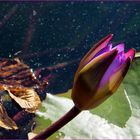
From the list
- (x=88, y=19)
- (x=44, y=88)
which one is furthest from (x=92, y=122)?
(x=88, y=19)

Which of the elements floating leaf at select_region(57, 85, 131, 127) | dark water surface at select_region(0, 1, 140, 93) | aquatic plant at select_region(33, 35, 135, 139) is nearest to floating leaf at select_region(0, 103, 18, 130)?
dark water surface at select_region(0, 1, 140, 93)

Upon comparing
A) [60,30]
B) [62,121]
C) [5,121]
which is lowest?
[5,121]

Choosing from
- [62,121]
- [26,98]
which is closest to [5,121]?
[26,98]

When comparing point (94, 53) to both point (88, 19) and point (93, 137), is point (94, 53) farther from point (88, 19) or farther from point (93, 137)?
point (88, 19)

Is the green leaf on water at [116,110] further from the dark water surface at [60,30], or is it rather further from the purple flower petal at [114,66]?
the dark water surface at [60,30]

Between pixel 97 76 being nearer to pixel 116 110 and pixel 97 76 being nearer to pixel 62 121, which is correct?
pixel 62 121

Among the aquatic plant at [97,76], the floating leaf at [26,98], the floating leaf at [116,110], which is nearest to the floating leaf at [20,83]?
the floating leaf at [26,98]
